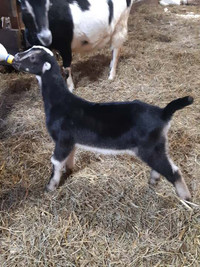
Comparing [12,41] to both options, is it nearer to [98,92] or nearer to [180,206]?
[98,92]

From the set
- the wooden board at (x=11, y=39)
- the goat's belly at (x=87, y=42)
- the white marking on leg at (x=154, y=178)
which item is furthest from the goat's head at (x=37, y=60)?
the wooden board at (x=11, y=39)

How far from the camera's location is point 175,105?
1783 mm

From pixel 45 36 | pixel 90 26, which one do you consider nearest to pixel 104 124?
pixel 45 36

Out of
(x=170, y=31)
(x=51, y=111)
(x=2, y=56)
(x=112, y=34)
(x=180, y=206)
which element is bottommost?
(x=170, y=31)

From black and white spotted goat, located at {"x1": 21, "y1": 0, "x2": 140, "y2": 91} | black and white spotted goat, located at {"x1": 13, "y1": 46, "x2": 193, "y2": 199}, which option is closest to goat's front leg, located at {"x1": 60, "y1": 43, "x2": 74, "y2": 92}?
black and white spotted goat, located at {"x1": 21, "y1": 0, "x2": 140, "y2": 91}

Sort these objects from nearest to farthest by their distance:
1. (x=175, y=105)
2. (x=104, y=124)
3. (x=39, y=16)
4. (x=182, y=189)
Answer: (x=175, y=105) < (x=104, y=124) < (x=182, y=189) < (x=39, y=16)

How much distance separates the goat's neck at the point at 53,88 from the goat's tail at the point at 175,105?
74cm

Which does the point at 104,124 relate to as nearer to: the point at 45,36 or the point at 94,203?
the point at 94,203

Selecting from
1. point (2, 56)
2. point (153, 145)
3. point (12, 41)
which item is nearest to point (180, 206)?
point (153, 145)

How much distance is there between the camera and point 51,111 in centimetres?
210

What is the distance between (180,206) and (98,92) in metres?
2.06

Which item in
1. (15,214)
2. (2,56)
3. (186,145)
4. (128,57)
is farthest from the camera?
(128,57)

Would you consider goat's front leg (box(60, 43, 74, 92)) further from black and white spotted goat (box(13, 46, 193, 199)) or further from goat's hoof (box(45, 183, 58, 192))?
goat's hoof (box(45, 183, 58, 192))

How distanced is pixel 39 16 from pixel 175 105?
218cm
